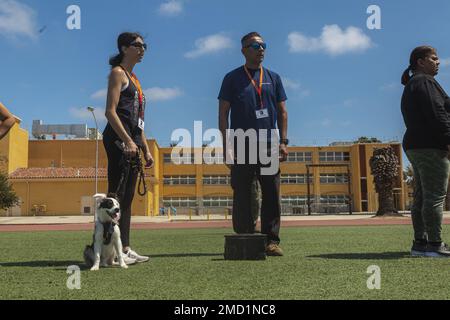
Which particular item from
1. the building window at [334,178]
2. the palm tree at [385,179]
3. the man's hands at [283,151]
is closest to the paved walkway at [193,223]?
the palm tree at [385,179]

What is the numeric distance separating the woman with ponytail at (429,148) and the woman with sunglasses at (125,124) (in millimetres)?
3063

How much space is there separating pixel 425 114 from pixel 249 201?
220 centimetres

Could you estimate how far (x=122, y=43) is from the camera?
504 cm

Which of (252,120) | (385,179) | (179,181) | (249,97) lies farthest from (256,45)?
(179,181)

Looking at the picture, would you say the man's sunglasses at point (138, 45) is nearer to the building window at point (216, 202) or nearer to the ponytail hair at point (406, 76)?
the ponytail hair at point (406, 76)

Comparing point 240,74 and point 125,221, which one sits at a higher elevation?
point 240,74

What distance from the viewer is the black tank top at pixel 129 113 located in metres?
4.94

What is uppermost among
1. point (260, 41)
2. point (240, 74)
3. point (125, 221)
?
point (260, 41)

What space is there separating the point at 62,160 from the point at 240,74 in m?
61.6

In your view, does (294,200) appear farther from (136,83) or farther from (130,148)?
(130,148)

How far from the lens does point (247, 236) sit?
4875 millimetres

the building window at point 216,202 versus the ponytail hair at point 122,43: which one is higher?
the ponytail hair at point 122,43
